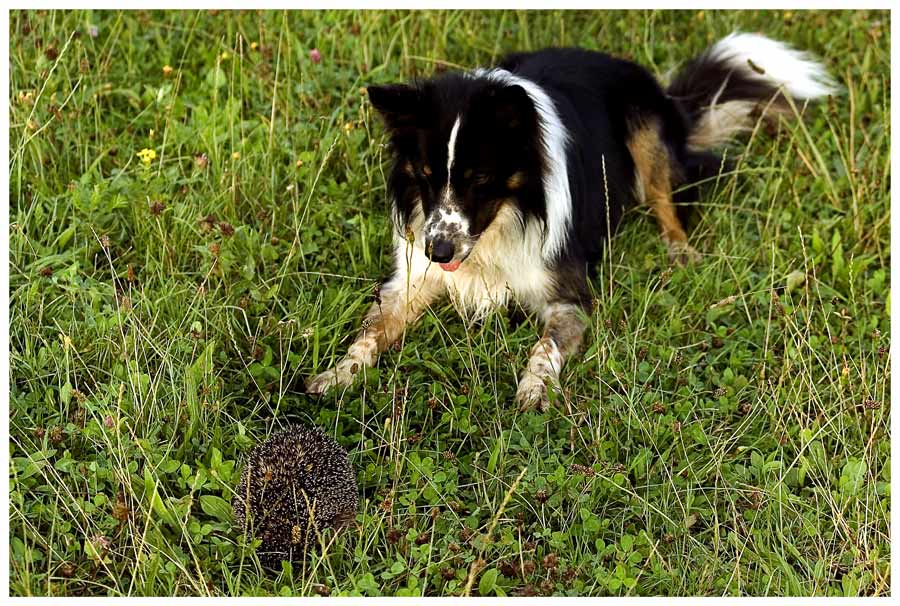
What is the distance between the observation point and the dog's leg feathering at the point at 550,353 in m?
4.04

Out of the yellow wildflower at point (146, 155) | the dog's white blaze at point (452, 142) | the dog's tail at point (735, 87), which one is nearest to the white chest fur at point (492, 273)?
the dog's white blaze at point (452, 142)

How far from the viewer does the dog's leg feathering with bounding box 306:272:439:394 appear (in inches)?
159

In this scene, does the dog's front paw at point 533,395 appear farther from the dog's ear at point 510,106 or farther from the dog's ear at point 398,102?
the dog's ear at point 398,102

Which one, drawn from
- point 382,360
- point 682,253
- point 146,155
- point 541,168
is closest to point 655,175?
point 682,253

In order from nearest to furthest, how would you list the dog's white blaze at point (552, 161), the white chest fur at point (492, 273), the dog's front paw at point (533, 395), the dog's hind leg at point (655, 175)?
the dog's front paw at point (533, 395) < the dog's white blaze at point (552, 161) < the white chest fur at point (492, 273) < the dog's hind leg at point (655, 175)

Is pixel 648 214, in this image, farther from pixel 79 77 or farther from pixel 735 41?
pixel 79 77

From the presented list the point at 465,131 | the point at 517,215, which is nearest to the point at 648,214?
the point at 517,215

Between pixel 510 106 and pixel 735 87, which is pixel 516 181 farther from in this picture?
pixel 735 87

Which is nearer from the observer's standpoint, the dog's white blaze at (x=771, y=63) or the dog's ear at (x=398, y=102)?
the dog's ear at (x=398, y=102)

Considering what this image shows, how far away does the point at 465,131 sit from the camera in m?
3.84

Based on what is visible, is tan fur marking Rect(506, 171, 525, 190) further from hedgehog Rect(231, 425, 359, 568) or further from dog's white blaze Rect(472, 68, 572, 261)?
hedgehog Rect(231, 425, 359, 568)

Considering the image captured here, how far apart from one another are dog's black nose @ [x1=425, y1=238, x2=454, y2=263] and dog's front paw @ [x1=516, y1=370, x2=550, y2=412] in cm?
61

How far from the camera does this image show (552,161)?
13.7ft

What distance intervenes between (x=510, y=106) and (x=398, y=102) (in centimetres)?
44
